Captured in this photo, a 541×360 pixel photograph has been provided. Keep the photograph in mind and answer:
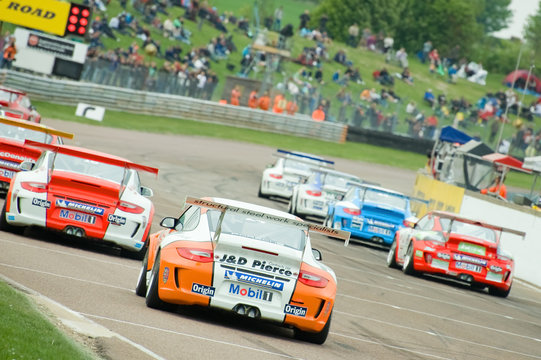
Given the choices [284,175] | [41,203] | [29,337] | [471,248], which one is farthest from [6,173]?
[284,175]

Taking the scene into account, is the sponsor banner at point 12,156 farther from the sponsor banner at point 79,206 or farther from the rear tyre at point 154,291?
the rear tyre at point 154,291

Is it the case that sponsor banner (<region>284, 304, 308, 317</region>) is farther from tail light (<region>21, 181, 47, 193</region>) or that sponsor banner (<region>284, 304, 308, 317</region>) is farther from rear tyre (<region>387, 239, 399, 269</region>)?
rear tyre (<region>387, 239, 399, 269</region>)

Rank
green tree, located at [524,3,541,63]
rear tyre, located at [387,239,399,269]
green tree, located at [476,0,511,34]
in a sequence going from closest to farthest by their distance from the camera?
1. rear tyre, located at [387,239,399,269]
2. green tree, located at [524,3,541,63]
3. green tree, located at [476,0,511,34]

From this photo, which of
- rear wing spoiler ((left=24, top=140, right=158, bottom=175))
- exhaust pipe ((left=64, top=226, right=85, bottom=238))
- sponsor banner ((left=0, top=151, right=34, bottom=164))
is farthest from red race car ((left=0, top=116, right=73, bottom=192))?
exhaust pipe ((left=64, top=226, right=85, bottom=238))

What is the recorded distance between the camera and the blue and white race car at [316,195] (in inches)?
1019

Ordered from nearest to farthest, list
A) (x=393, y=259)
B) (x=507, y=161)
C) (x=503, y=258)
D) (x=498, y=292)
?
(x=503, y=258)
(x=498, y=292)
(x=393, y=259)
(x=507, y=161)

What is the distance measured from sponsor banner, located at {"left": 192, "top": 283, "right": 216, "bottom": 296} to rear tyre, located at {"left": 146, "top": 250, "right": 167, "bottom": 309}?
0.40 m

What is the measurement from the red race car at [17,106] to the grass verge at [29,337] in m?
18.2

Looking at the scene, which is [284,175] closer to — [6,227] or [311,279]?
[6,227]

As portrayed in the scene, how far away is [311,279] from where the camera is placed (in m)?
9.73

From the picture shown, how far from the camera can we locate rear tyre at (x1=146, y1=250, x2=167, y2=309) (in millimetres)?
9773

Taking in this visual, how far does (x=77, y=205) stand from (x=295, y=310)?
494cm

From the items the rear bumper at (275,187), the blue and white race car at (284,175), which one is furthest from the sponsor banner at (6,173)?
the rear bumper at (275,187)

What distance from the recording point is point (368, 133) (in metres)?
53.6
